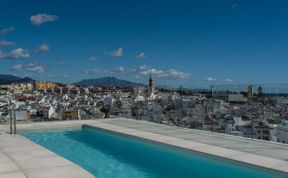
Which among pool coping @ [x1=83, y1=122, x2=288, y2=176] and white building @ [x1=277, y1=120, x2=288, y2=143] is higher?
white building @ [x1=277, y1=120, x2=288, y2=143]

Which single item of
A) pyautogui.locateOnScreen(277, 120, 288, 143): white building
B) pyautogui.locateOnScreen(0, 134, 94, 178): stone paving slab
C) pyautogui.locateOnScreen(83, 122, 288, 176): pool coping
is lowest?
pyautogui.locateOnScreen(0, 134, 94, 178): stone paving slab

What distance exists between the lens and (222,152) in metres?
7.11

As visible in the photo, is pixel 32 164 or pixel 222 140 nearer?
pixel 32 164

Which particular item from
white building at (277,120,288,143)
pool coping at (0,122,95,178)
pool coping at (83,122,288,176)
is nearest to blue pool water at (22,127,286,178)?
pool coping at (83,122,288,176)

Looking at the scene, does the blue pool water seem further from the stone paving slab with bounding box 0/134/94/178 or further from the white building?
the white building

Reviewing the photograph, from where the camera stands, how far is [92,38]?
24.8 m

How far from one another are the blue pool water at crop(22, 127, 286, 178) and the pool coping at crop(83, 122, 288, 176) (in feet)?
0.30

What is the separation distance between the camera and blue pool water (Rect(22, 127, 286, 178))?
646cm

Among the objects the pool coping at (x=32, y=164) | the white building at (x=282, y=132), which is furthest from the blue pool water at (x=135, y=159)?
the white building at (x=282, y=132)

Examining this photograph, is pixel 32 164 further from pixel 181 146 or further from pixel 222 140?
pixel 222 140

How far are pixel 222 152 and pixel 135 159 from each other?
75.8 inches

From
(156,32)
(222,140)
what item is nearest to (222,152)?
(222,140)

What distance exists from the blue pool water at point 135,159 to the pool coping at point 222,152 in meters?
0.09

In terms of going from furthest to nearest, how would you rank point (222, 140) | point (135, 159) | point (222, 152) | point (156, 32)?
point (156, 32) < point (222, 140) < point (135, 159) < point (222, 152)
